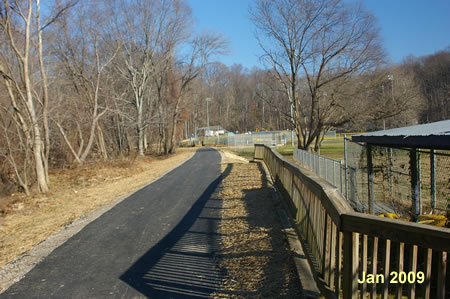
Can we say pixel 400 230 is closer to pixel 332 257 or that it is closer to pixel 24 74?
pixel 332 257

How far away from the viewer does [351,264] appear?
3211 mm

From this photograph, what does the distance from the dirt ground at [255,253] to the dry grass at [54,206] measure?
13.9 ft

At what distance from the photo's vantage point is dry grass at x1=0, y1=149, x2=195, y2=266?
816 cm

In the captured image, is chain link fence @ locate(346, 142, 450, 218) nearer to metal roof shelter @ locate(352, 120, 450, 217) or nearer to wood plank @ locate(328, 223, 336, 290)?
metal roof shelter @ locate(352, 120, 450, 217)

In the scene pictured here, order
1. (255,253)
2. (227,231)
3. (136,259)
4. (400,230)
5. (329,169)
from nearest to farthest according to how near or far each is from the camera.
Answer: (400,230)
(255,253)
(136,259)
(227,231)
(329,169)

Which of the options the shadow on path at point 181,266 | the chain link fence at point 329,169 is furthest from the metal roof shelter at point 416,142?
the shadow on path at point 181,266

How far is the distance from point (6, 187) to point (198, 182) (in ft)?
27.6

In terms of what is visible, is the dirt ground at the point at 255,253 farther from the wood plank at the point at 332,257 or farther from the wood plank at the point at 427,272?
the wood plank at the point at 427,272

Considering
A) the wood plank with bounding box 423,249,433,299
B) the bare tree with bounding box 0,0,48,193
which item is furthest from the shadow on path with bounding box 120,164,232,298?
the bare tree with bounding box 0,0,48,193

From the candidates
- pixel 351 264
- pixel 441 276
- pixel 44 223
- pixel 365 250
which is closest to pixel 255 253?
pixel 351 264

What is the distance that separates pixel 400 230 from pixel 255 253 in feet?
11.8

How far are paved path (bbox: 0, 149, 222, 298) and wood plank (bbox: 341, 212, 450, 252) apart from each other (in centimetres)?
242

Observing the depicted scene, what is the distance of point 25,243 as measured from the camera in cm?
778

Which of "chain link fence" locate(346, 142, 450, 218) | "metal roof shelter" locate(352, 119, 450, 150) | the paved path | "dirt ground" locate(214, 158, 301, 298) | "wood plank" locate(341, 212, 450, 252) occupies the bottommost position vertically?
the paved path
